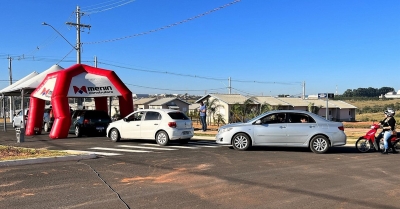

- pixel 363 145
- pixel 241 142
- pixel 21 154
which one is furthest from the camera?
pixel 363 145

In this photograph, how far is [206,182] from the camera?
7.96 m

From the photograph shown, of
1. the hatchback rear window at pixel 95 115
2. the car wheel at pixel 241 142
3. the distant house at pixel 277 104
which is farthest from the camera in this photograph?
the distant house at pixel 277 104

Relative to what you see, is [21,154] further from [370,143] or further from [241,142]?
[370,143]

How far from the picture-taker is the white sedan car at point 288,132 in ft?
43.0

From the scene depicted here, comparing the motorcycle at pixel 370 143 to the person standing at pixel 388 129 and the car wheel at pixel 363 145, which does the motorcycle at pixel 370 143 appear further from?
the person standing at pixel 388 129

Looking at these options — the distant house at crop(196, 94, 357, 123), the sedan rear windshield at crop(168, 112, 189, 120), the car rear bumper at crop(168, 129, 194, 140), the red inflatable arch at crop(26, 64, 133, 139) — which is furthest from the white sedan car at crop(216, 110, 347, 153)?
the distant house at crop(196, 94, 357, 123)

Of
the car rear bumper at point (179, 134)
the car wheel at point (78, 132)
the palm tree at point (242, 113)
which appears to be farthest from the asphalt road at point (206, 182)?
the palm tree at point (242, 113)

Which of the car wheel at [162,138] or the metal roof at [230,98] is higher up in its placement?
the metal roof at [230,98]

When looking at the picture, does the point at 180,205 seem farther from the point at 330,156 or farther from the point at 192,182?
the point at 330,156

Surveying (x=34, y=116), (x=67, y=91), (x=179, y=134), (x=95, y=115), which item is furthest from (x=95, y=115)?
(x=179, y=134)

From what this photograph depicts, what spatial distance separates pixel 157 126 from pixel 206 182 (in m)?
8.06

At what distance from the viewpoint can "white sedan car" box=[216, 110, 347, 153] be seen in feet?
43.0

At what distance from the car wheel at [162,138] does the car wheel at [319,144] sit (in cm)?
579

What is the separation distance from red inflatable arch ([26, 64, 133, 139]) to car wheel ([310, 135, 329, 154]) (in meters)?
12.0
